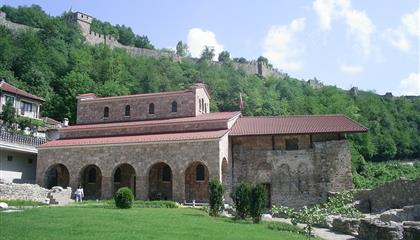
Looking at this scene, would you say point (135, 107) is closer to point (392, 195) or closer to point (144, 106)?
point (144, 106)

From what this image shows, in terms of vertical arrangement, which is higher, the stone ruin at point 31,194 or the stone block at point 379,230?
the stone ruin at point 31,194

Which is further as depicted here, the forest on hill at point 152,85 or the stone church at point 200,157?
the forest on hill at point 152,85

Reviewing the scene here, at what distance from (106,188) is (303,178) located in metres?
13.7

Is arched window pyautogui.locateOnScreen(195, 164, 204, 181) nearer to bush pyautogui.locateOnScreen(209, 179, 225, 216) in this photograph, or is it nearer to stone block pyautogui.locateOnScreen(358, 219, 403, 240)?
bush pyautogui.locateOnScreen(209, 179, 225, 216)

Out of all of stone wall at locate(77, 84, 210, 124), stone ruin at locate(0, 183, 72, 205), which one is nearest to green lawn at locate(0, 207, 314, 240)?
stone ruin at locate(0, 183, 72, 205)

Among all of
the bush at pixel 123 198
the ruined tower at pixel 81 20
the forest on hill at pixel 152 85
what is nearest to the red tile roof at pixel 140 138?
the bush at pixel 123 198

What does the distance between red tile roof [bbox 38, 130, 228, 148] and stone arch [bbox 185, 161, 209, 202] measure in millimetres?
2301

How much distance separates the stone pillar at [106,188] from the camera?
97.5 ft

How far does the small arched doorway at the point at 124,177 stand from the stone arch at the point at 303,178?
1193cm

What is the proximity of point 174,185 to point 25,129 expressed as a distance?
18038 millimetres

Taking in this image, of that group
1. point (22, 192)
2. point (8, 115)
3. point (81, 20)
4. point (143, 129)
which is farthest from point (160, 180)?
point (81, 20)

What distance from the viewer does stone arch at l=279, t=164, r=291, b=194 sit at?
3055 centimetres

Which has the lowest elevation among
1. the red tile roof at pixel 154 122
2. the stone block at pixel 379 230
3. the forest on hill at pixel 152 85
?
the stone block at pixel 379 230

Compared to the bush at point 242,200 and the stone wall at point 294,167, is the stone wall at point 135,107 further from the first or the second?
the bush at point 242,200
